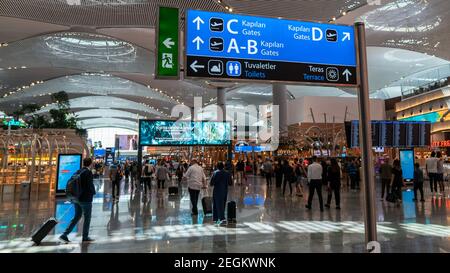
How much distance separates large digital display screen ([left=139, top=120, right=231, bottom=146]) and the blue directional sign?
1464 cm

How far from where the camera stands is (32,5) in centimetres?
1677

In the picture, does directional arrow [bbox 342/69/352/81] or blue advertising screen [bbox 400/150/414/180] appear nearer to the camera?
directional arrow [bbox 342/69/352/81]

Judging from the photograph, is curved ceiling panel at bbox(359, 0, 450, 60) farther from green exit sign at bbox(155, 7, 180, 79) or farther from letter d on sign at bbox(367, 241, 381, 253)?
letter d on sign at bbox(367, 241, 381, 253)

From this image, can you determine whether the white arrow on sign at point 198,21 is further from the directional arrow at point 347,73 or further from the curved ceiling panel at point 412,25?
the curved ceiling panel at point 412,25

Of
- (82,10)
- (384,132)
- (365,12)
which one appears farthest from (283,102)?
(82,10)

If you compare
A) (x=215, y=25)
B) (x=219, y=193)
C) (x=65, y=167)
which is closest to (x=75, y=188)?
(x=219, y=193)

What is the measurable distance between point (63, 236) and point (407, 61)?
3665cm

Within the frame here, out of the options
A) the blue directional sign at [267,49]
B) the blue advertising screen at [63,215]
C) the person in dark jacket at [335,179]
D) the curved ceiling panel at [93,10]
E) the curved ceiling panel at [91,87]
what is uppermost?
the curved ceiling panel at [91,87]

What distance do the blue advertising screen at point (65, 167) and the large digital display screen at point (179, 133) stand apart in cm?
512

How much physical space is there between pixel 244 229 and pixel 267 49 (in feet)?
12.8

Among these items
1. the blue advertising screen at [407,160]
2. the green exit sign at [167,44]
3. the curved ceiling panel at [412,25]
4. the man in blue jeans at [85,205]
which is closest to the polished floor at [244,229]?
the man in blue jeans at [85,205]

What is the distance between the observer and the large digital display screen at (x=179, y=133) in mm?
18281

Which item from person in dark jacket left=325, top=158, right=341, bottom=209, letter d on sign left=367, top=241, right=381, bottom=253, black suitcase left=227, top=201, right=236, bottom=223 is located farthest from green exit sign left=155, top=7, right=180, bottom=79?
person in dark jacket left=325, top=158, right=341, bottom=209

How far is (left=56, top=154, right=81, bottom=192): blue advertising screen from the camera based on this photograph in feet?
42.9
